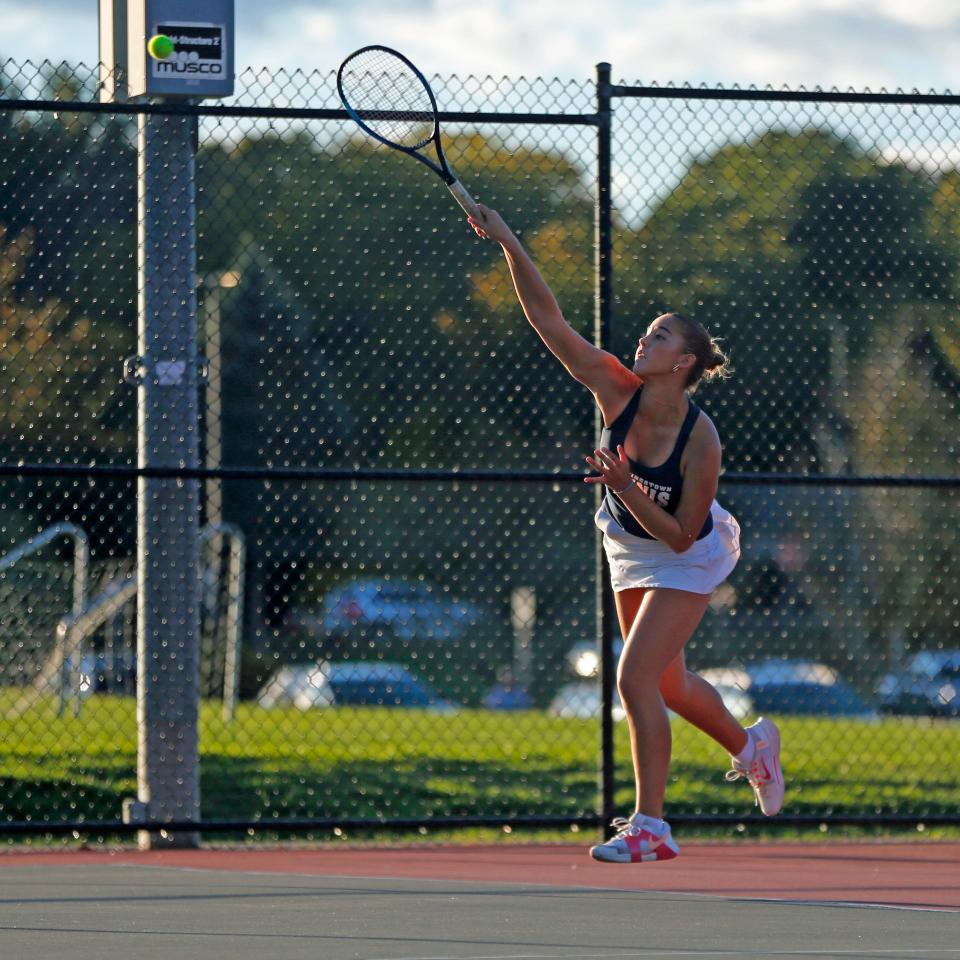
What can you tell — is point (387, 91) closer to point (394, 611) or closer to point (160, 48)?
point (160, 48)

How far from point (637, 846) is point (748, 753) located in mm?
735

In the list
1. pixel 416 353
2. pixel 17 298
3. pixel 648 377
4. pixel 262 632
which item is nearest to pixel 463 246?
pixel 416 353

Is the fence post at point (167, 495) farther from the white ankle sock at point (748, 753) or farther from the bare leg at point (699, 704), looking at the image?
the white ankle sock at point (748, 753)

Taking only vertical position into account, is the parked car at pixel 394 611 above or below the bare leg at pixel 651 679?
below

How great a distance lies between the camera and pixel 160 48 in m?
7.51

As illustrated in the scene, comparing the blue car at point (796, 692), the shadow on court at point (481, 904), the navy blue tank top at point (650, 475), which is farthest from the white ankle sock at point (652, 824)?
the blue car at point (796, 692)

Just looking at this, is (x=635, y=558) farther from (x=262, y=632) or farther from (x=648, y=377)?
(x=262, y=632)

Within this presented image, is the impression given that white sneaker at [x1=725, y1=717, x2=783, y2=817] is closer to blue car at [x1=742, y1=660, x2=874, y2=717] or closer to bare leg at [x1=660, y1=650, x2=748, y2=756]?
bare leg at [x1=660, y1=650, x2=748, y2=756]

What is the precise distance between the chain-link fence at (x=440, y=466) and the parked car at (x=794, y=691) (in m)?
0.12

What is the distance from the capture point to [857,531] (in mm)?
24391

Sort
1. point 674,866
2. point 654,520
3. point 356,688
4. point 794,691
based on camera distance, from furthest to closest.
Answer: point 794,691 < point 356,688 < point 674,866 < point 654,520

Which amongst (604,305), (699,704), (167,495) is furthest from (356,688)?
(699,704)

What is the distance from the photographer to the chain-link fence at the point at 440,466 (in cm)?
852

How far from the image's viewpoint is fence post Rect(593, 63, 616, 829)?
746cm
